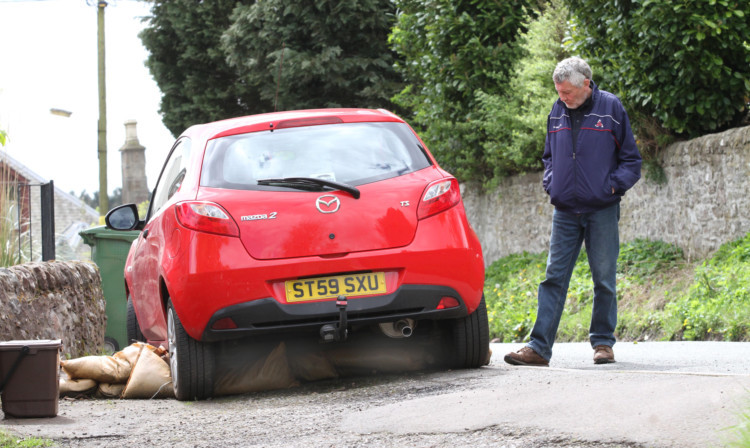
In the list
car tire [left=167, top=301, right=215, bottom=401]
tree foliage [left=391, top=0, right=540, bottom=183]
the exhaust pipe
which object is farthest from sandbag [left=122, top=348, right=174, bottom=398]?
tree foliage [left=391, top=0, right=540, bottom=183]

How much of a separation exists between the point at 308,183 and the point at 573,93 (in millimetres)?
1851

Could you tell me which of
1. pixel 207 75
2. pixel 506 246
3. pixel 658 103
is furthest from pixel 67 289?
pixel 207 75

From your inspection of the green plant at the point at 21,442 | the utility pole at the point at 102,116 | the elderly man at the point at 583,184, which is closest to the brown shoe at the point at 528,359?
the elderly man at the point at 583,184

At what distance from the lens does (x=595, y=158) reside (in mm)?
6395

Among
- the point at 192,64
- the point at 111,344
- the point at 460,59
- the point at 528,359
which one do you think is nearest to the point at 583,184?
the point at 528,359

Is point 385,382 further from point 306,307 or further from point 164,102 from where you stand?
point 164,102

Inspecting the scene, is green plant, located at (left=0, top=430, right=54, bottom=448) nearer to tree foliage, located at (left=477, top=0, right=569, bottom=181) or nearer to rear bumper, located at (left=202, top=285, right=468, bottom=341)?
rear bumper, located at (left=202, top=285, right=468, bottom=341)

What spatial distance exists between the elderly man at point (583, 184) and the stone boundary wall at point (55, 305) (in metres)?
3.45

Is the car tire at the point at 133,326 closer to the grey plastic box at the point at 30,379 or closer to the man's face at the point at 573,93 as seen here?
the grey plastic box at the point at 30,379

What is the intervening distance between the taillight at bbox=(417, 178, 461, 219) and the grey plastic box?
2.23 m

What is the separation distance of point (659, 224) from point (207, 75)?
18.9 m

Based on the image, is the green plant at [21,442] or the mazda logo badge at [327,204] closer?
the green plant at [21,442]

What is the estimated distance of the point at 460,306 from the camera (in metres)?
5.89

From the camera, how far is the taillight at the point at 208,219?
18.5 feet
